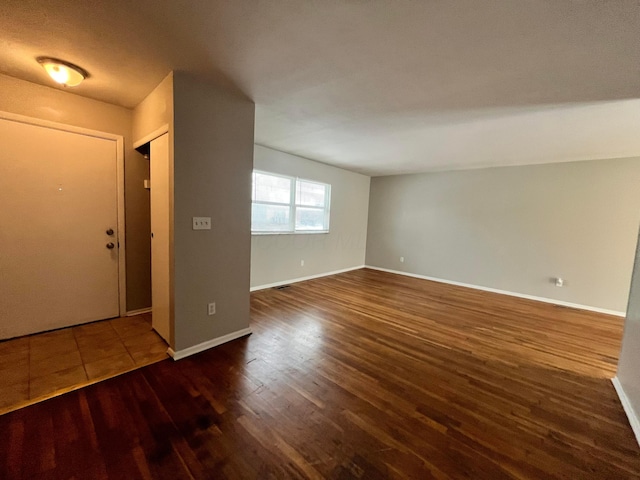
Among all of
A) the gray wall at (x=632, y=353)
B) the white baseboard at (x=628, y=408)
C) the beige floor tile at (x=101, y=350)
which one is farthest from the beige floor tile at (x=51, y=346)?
the gray wall at (x=632, y=353)

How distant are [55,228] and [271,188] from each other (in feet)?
9.07

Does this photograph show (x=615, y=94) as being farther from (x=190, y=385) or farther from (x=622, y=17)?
(x=190, y=385)

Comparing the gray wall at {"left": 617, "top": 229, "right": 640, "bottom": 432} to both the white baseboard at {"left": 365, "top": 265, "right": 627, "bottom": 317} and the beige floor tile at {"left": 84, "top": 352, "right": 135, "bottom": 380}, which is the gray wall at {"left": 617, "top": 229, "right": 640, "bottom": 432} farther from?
the beige floor tile at {"left": 84, "top": 352, "right": 135, "bottom": 380}

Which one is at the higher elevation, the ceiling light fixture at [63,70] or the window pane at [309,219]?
the ceiling light fixture at [63,70]

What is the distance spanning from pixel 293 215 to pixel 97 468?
13.2 feet

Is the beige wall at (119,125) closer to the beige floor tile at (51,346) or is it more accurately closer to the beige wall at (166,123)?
the beige wall at (166,123)

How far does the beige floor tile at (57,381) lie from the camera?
1787 mm

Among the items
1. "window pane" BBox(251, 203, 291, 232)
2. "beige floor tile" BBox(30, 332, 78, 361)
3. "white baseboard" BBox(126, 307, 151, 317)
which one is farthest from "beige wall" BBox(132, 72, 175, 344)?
"window pane" BBox(251, 203, 291, 232)

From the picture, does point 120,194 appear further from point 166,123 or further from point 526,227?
point 526,227

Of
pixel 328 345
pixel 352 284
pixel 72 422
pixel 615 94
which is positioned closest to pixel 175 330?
pixel 72 422

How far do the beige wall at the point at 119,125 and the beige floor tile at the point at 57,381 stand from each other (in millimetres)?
1136

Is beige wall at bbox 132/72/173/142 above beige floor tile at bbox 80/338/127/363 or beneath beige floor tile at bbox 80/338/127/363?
above

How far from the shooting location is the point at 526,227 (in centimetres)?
468

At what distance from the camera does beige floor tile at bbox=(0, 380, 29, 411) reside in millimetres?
1668
